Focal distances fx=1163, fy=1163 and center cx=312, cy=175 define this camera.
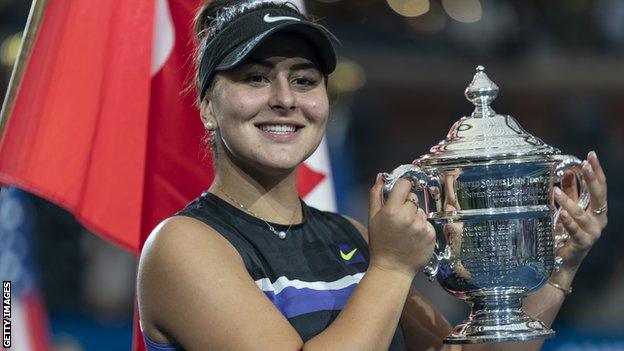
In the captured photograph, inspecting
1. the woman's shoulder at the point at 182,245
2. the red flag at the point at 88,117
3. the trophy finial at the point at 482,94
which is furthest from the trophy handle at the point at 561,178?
the red flag at the point at 88,117

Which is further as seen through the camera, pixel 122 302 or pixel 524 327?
pixel 122 302

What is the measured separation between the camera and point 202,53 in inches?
67.8

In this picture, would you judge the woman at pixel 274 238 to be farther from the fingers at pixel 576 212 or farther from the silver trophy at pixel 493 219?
the silver trophy at pixel 493 219

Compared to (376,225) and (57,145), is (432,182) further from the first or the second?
(57,145)

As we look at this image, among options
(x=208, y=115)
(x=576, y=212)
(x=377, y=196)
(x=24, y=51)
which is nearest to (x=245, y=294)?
(x=377, y=196)

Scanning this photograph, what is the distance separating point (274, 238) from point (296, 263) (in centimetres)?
5

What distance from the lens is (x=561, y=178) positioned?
1746mm

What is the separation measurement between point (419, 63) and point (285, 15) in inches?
306

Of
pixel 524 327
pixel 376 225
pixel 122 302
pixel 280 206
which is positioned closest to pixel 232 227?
pixel 280 206

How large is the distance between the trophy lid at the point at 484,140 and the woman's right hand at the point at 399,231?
0.13 meters

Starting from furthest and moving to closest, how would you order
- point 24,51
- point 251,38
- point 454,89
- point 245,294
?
point 454,89, point 24,51, point 251,38, point 245,294

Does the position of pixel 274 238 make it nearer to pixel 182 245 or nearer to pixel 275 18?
pixel 182 245

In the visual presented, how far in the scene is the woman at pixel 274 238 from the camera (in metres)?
1.51

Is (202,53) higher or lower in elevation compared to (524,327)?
higher
